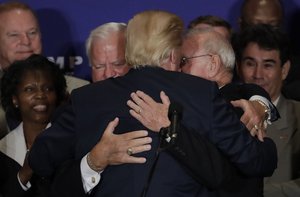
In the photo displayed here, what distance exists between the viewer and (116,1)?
3.50 metres

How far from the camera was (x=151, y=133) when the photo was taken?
183 centimetres

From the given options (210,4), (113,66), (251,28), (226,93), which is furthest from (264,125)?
(210,4)

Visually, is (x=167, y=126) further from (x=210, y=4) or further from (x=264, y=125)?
(x=210, y=4)

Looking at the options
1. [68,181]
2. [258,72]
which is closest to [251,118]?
[68,181]

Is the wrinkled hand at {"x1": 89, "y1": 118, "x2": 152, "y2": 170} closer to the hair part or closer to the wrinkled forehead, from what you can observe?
the hair part

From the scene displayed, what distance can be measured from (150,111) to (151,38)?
18cm

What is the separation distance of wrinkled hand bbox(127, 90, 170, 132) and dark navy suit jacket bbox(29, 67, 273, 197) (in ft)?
0.08

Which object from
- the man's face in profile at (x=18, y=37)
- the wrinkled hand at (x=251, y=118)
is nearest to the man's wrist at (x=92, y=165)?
the wrinkled hand at (x=251, y=118)

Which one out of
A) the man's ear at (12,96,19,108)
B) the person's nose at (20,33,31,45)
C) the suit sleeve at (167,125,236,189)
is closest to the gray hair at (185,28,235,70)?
the suit sleeve at (167,125,236,189)

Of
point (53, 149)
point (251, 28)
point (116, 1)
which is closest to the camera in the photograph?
point (53, 149)

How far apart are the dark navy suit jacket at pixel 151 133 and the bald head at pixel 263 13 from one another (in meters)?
1.53

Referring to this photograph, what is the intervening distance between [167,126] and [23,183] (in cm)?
93

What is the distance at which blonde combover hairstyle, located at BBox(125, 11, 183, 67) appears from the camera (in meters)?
1.84

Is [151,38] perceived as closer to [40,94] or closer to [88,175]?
[88,175]
